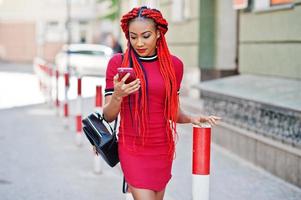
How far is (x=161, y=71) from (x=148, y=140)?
15.5 inches

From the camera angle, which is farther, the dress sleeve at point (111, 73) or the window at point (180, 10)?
the window at point (180, 10)

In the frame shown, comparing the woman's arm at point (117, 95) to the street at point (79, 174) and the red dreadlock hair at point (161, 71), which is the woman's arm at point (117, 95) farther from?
the street at point (79, 174)

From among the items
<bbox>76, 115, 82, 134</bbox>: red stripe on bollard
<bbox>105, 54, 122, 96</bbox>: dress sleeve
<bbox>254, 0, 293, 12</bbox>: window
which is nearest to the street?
<bbox>76, 115, 82, 134</bbox>: red stripe on bollard

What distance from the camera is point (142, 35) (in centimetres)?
376

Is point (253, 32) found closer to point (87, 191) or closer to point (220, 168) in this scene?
point (220, 168)

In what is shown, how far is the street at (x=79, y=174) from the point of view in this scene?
6816 mm

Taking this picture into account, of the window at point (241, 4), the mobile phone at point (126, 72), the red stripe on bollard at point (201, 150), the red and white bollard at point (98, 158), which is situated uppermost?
the window at point (241, 4)

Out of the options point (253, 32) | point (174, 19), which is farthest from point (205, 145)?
point (174, 19)

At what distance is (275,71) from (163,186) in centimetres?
611

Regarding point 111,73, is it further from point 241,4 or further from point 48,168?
point 241,4

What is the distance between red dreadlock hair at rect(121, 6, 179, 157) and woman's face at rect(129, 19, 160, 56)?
35 mm

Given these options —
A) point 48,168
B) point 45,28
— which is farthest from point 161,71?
point 45,28

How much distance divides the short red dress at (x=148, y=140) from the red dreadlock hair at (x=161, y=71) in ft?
0.10

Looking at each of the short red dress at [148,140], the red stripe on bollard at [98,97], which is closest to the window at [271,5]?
the red stripe on bollard at [98,97]
